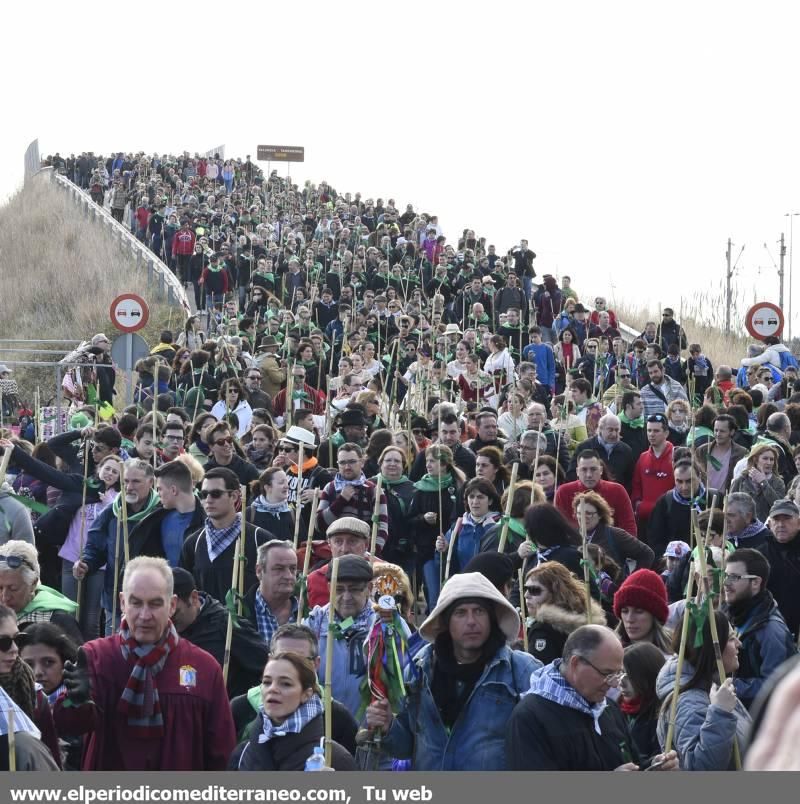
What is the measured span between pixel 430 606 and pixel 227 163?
121 feet

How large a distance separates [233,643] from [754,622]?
87.3 inches

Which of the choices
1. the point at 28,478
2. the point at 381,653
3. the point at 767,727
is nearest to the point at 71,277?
the point at 28,478

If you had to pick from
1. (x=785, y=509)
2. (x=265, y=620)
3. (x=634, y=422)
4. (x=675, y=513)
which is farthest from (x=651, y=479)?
(x=265, y=620)

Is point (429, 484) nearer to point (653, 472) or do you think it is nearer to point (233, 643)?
point (653, 472)

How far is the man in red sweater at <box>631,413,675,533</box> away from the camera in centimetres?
1209

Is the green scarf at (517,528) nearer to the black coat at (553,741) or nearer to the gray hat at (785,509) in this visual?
the gray hat at (785,509)

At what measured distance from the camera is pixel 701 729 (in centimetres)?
529

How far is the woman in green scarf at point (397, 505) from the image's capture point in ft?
34.2

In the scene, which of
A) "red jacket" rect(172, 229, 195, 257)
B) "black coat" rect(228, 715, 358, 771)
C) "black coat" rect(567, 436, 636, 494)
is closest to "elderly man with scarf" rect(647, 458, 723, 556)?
"black coat" rect(567, 436, 636, 494)

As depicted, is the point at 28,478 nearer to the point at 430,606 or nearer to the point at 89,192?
the point at 430,606

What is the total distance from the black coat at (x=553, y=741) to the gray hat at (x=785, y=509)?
393cm

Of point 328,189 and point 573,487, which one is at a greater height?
point 328,189

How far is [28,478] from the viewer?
1137 cm

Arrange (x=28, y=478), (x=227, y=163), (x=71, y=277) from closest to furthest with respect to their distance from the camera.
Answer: (x=28, y=478) → (x=71, y=277) → (x=227, y=163)
